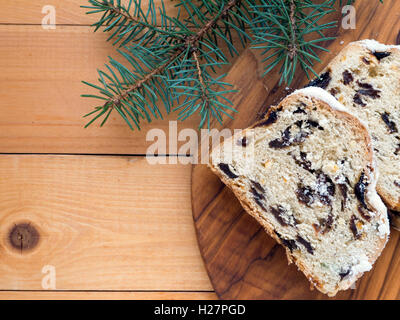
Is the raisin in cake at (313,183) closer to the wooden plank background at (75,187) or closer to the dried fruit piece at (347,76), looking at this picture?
the dried fruit piece at (347,76)

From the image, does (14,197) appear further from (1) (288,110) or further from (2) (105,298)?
(1) (288,110)

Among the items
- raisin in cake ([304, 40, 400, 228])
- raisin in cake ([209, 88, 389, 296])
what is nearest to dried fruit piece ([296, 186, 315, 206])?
raisin in cake ([209, 88, 389, 296])

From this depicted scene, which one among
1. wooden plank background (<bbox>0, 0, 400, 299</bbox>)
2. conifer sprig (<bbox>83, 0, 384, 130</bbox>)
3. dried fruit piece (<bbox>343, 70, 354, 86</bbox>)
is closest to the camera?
conifer sprig (<bbox>83, 0, 384, 130</bbox>)

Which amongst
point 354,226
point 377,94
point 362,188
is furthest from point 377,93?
point 354,226

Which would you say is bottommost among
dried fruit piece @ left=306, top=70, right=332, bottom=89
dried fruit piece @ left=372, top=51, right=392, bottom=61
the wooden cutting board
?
the wooden cutting board

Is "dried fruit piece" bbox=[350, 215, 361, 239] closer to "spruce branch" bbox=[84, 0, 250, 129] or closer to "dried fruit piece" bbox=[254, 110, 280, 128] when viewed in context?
"dried fruit piece" bbox=[254, 110, 280, 128]
